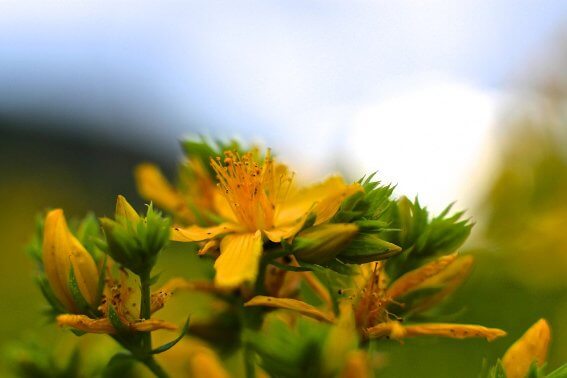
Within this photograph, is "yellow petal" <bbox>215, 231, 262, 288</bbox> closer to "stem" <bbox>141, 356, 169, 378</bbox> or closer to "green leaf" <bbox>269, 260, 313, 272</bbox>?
"green leaf" <bbox>269, 260, 313, 272</bbox>

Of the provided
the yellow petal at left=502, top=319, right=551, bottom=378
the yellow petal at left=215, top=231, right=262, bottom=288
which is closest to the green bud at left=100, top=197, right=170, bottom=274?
the yellow petal at left=215, top=231, right=262, bottom=288

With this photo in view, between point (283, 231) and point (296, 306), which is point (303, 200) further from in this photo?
point (296, 306)

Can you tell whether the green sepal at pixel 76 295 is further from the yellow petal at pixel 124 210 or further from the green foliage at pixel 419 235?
the green foliage at pixel 419 235

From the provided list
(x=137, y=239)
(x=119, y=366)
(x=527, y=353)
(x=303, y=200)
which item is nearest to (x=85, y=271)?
(x=137, y=239)

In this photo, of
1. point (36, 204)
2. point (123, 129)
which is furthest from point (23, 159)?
point (123, 129)

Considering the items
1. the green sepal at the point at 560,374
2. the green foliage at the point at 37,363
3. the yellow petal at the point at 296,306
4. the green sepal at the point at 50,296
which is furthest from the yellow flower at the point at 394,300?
the green foliage at the point at 37,363
